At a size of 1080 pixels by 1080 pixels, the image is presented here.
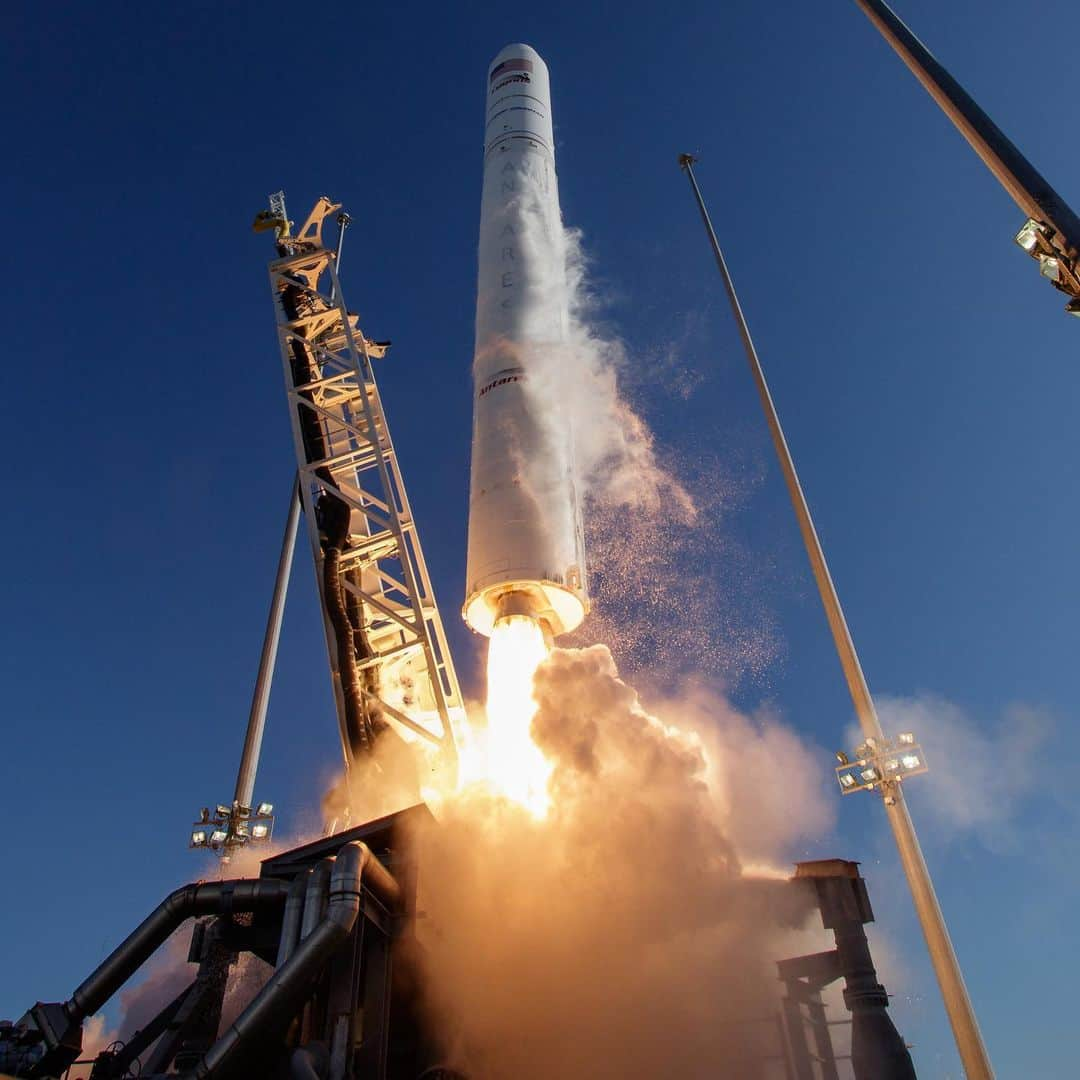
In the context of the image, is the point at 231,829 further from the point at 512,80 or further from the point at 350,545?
the point at 512,80

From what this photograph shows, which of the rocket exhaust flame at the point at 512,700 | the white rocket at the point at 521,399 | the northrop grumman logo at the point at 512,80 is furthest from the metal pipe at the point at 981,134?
the northrop grumman logo at the point at 512,80

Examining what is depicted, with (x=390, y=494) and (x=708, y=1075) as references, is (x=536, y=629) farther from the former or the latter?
(x=708, y=1075)

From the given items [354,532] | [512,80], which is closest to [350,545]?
[354,532]

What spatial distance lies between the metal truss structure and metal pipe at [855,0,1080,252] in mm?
10872

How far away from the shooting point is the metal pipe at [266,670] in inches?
886

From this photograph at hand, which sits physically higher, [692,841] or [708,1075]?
[692,841]

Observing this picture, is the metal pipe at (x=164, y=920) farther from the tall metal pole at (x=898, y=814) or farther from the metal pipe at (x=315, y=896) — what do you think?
the tall metal pole at (x=898, y=814)

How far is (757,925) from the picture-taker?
12.5 meters

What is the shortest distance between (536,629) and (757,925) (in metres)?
5.43

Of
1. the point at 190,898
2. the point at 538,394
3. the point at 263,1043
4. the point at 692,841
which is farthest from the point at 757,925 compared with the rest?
the point at 538,394

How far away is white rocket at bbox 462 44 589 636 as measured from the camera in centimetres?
1513

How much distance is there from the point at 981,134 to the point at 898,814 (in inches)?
432

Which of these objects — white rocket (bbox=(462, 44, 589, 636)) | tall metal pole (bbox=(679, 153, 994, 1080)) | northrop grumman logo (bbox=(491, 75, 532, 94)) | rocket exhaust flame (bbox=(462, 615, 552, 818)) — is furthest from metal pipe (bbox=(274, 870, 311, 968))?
northrop grumman logo (bbox=(491, 75, 532, 94))

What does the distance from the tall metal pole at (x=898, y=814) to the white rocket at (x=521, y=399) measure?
15.4ft
